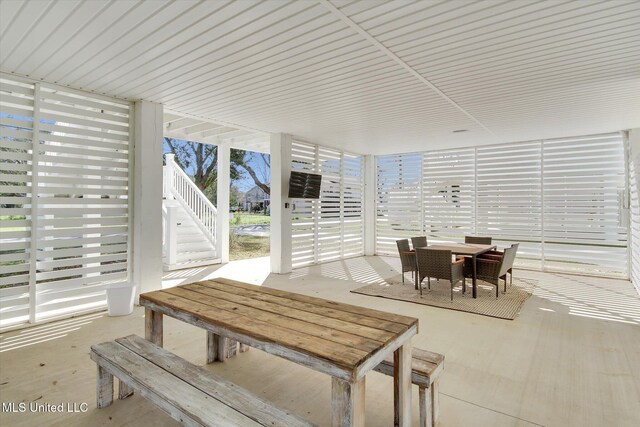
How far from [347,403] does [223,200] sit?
23.6 ft

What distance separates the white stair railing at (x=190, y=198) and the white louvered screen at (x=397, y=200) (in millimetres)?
4625

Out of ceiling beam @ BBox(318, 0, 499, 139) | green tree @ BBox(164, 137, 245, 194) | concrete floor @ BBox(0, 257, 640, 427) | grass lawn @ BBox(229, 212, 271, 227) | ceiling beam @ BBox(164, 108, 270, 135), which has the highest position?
green tree @ BBox(164, 137, 245, 194)

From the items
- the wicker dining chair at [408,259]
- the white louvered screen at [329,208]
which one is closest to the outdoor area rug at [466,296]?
the wicker dining chair at [408,259]

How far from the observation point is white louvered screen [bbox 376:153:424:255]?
9.13m

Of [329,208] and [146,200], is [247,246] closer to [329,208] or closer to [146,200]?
[329,208]

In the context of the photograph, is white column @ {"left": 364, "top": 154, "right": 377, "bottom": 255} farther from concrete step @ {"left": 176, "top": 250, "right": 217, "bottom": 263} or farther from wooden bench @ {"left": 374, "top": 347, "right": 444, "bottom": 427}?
wooden bench @ {"left": 374, "top": 347, "right": 444, "bottom": 427}

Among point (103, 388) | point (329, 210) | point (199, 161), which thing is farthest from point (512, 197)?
point (199, 161)

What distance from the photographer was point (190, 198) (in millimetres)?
8406

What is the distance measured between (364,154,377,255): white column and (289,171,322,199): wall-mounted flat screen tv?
2.70 m

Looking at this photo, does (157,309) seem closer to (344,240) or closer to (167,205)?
(167,205)

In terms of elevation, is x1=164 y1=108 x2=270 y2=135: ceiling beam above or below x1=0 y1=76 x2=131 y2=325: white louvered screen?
above

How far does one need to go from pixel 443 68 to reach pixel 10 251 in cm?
516

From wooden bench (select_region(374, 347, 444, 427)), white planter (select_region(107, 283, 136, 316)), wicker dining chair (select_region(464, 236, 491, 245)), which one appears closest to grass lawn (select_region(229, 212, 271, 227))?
white planter (select_region(107, 283, 136, 316))

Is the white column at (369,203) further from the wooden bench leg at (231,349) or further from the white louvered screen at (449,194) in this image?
the wooden bench leg at (231,349)
